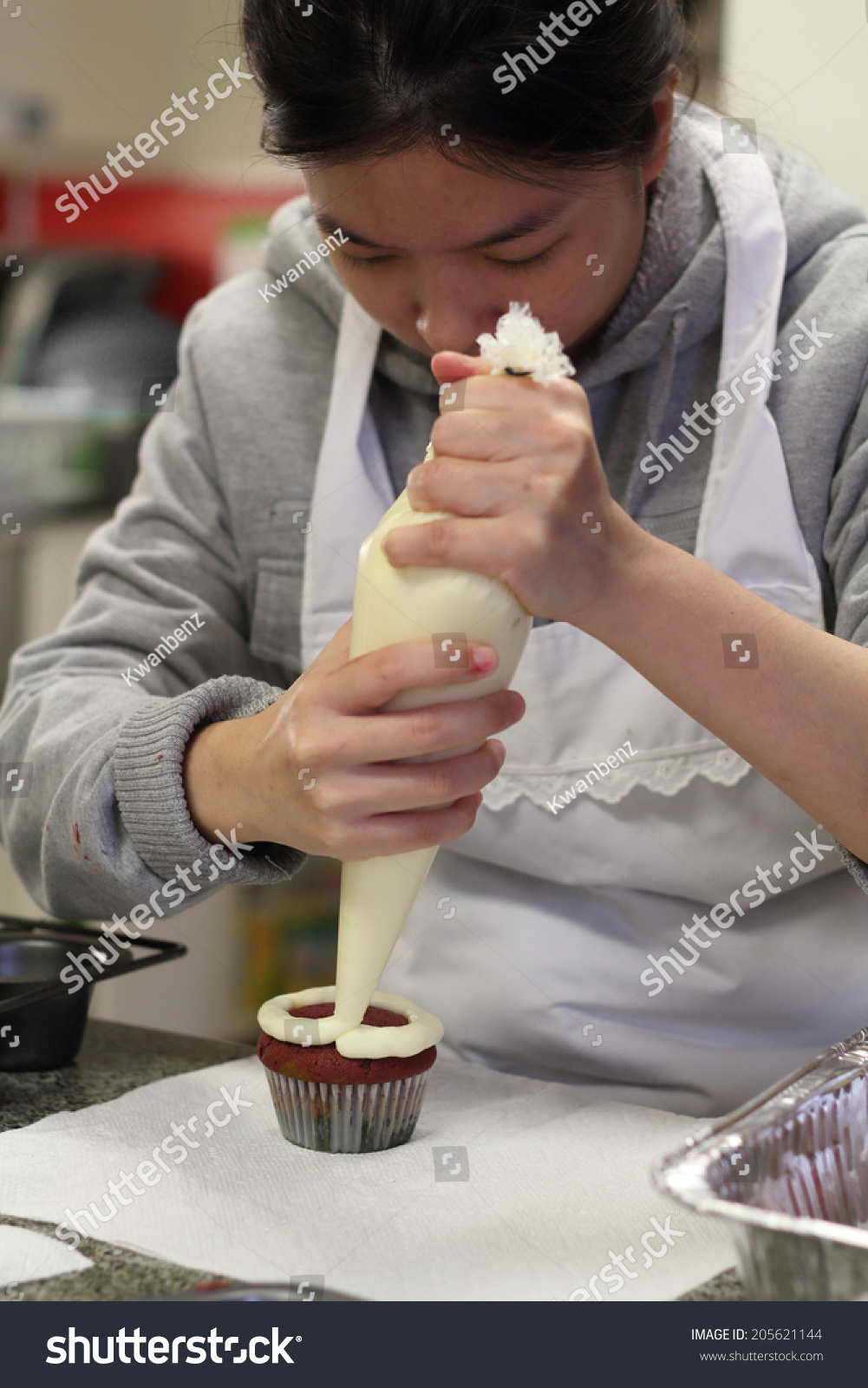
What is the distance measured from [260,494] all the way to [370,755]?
42 centimetres

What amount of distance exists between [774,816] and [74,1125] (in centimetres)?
53

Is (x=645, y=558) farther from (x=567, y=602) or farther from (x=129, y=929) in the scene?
(x=129, y=929)

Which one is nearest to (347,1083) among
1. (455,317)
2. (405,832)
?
(405,832)

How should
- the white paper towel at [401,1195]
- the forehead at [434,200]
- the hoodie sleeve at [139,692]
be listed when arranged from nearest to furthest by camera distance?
the white paper towel at [401,1195] → the forehead at [434,200] → the hoodie sleeve at [139,692]

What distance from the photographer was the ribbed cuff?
0.79 metres

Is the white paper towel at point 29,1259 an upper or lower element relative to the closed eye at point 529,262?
lower

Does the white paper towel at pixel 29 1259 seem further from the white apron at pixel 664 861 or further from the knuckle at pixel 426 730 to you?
the white apron at pixel 664 861

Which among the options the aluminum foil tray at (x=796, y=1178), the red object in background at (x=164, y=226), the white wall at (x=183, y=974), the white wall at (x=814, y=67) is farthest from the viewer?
the red object in background at (x=164, y=226)

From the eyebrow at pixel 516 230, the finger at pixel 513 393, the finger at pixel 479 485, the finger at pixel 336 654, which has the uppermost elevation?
the eyebrow at pixel 516 230

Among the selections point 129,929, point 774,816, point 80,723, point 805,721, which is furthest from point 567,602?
point 129,929

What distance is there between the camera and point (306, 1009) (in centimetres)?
80

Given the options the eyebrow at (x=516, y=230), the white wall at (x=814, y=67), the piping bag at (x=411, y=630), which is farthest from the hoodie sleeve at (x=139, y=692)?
the white wall at (x=814, y=67)

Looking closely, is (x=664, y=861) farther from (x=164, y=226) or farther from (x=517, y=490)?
(x=164, y=226)

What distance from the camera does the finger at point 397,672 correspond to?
2.15 feet
